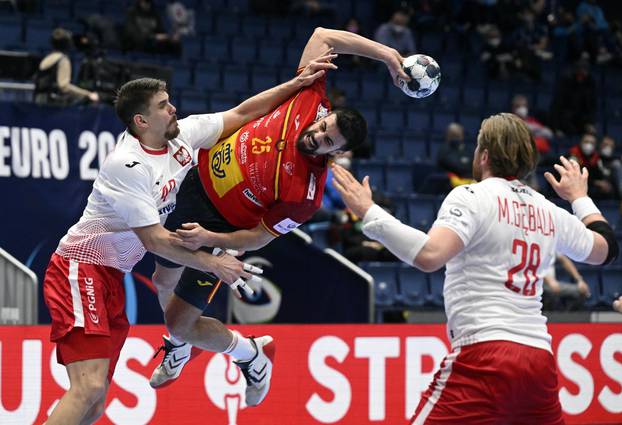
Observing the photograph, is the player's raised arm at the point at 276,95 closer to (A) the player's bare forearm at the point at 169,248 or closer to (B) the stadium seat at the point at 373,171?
(A) the player's bare forearm at the point at 169,248

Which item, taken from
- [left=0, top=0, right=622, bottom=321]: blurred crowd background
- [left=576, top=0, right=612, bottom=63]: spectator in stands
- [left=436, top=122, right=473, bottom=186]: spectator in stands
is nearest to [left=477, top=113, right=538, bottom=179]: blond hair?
[left=0, top=0, right=622, bottom=321]: blurred crowd background

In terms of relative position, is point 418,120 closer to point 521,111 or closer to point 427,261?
point 521,111

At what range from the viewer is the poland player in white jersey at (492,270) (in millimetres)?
4656

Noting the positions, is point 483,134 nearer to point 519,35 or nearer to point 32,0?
point 32,0

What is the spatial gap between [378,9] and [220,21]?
10.4 feet

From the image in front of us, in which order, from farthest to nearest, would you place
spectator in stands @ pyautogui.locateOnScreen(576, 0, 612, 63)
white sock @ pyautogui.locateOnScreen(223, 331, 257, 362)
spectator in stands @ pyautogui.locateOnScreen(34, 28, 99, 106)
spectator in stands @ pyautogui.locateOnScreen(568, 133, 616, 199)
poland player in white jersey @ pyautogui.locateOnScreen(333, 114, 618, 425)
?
spectator in stands @ pyautogui.locateOnScreen(576, 0, 612, 63), spectator in stands @ pyautogui.locateOnScreen(568, 133, 616, 199), spectator in stands @ pyautogui.locateOnScreen(34, 28, 99, 106), white sock @ pyautogui.locateOnScreen(223, 331, 257, 362), poland player in white jersey @ pyautogui.locateOnScreen(333, 114, 618, 425)

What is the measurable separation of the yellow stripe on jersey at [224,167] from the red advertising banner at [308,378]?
2.39 meters

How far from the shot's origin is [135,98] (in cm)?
605

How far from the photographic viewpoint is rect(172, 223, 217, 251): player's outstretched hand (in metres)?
5.95

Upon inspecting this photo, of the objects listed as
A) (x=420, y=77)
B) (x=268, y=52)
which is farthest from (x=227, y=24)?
(x=420, y=77)

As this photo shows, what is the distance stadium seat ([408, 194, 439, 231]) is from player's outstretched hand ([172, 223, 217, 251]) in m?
7.77

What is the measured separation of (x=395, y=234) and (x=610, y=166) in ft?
38.2

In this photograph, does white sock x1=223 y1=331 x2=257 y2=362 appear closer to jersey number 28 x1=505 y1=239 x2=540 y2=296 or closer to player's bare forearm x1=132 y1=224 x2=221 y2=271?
player's bare forearm x1=132 y1=224 x2=221 y2=271

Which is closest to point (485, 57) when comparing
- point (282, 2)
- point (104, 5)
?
point (282, 2)
